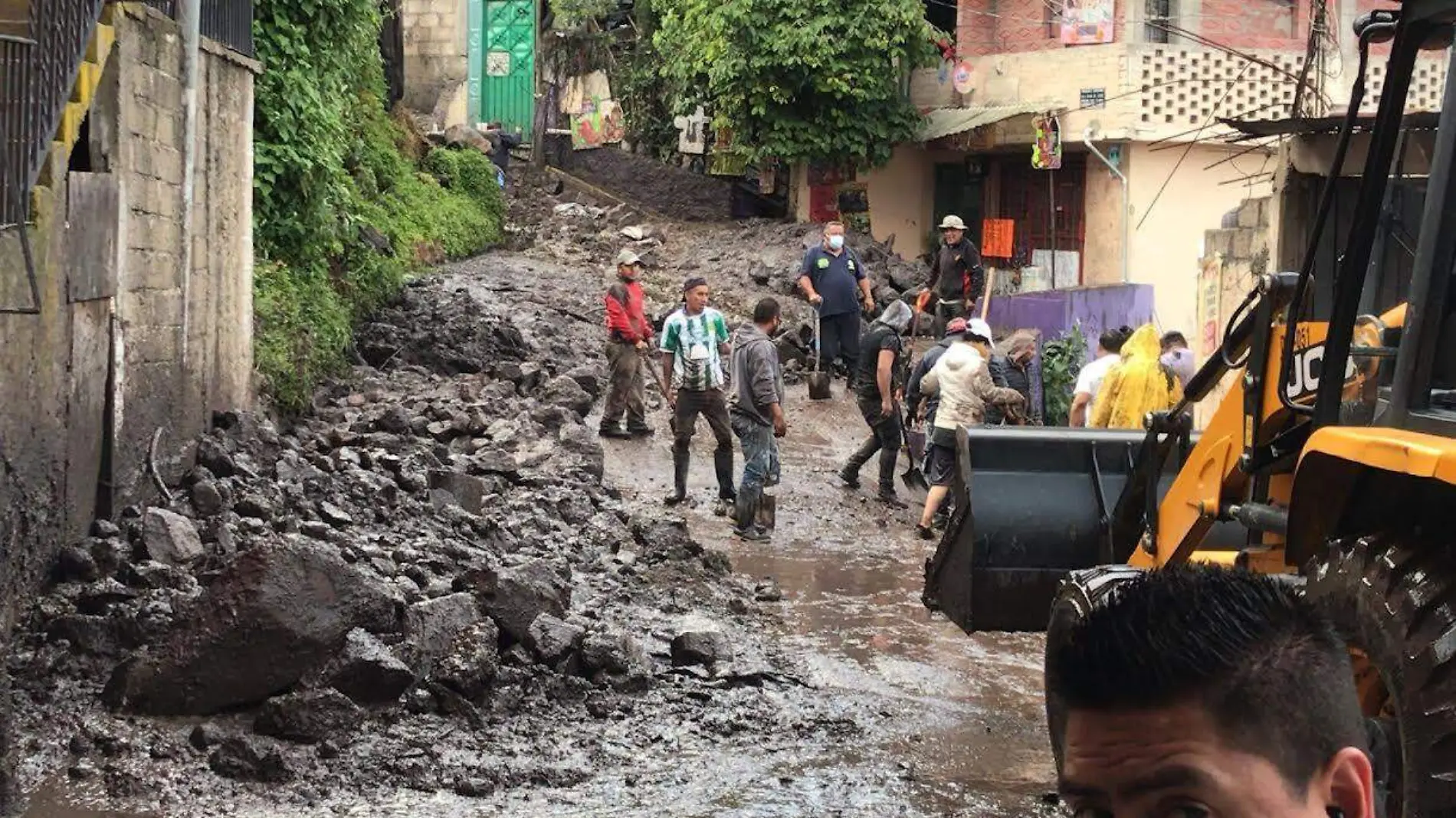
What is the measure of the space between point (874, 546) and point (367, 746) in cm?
703

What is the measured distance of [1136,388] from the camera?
11.4 m

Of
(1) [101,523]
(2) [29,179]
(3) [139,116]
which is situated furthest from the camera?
(3) [139,116]

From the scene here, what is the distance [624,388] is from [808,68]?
10.6 meters

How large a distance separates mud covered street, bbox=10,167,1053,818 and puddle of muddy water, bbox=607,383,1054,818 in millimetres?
30

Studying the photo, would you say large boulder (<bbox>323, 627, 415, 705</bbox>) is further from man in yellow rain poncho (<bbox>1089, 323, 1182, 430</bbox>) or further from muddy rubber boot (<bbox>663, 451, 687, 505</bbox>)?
muddy rubber boot (<bbox>663, 451, 687, 505</bbox>)

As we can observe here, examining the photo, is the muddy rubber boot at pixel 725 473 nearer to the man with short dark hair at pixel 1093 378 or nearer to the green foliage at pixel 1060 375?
the man with short dark hair at pixel 1093 378

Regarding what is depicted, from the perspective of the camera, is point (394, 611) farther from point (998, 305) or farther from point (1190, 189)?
point (1190, 189)

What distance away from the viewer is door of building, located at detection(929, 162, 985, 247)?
2812 cm

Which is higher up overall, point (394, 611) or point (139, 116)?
point (139, 116)

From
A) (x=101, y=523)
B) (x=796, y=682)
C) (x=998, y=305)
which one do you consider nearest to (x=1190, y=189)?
(x=998, y=305)

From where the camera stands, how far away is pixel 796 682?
952cm

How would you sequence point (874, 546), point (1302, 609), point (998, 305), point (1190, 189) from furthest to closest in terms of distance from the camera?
point (1190, 189) → point (998, 305) → point (874, 546) → point (1302, 609)

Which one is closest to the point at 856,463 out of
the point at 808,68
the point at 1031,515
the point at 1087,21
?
the point at 1031,515

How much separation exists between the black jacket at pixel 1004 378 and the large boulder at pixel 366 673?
21.5ft
